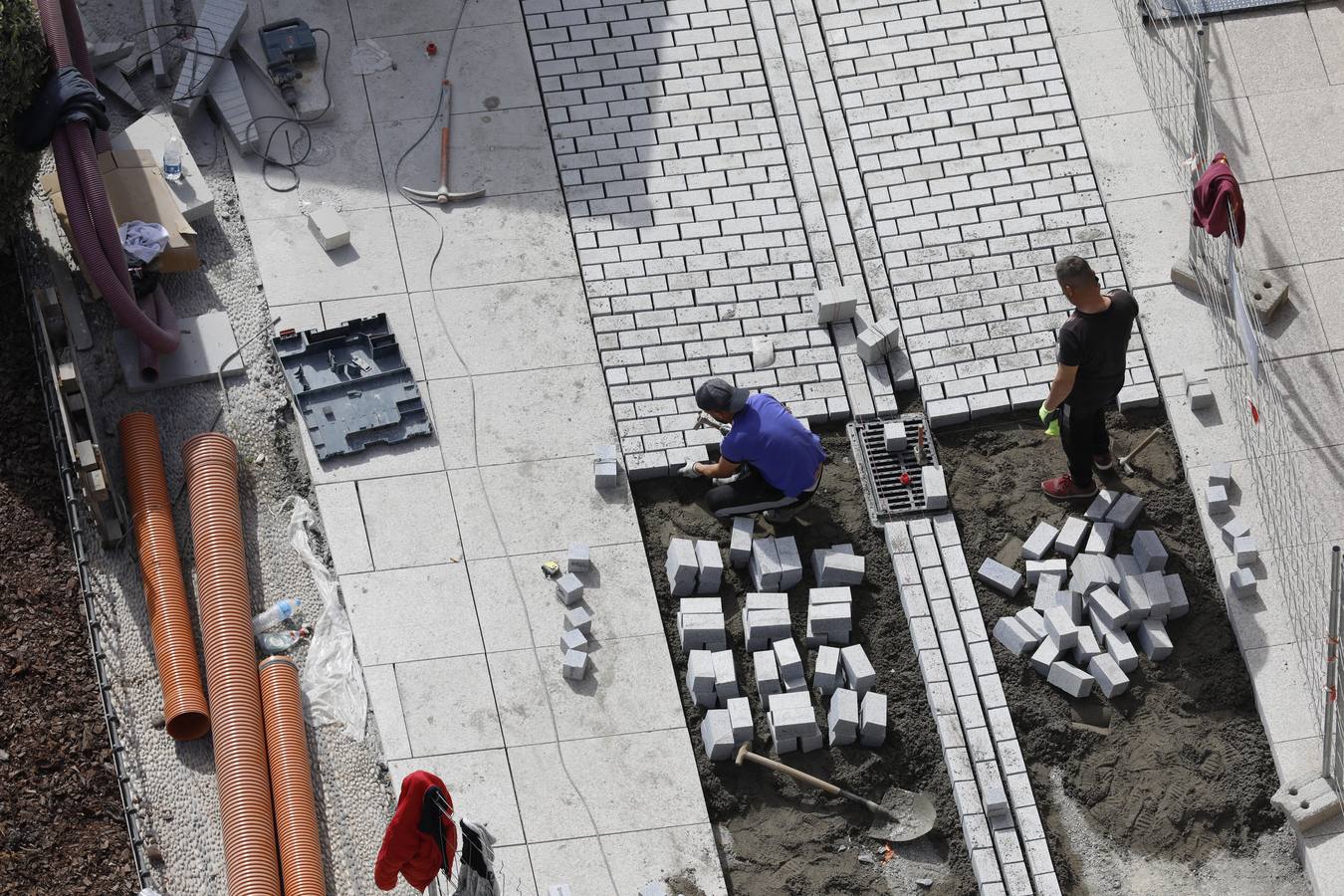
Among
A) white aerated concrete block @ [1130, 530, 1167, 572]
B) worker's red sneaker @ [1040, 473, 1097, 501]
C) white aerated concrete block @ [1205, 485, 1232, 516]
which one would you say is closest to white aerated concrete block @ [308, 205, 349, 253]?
worker's red sneaker @ [1040, 473, 1097, 501]

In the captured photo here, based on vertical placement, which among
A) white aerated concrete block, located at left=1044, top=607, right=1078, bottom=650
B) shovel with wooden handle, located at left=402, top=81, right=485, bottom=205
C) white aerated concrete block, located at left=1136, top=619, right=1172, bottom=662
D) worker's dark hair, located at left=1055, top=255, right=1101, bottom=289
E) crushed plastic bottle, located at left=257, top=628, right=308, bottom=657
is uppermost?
shovel with wooden handle, located at left=402, top=81, right=485, bottom=205

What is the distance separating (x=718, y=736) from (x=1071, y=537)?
→ 3.08m

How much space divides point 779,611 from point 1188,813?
3106mm

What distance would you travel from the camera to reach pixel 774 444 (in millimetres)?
12961

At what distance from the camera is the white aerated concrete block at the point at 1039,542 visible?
13.3 meters

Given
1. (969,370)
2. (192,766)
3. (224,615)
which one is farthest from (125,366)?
(969,370)

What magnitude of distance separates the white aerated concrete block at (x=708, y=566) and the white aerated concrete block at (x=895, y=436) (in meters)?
1.62

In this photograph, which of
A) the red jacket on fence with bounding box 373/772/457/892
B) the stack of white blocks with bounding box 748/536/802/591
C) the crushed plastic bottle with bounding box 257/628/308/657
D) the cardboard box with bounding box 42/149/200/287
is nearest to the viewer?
the red jacket on fence with bounding box 373/772/457/892

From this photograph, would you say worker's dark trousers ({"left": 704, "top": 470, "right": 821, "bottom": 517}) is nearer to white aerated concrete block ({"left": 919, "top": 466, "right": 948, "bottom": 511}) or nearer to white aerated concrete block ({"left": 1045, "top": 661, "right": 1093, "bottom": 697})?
white aerated concrete block ({"left": 919, "top": 466, "right": 948, "bottom": 511})

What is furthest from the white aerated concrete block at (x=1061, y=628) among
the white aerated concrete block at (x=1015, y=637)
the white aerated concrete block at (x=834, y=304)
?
the white aerated concrete block at (x=834, y=304)

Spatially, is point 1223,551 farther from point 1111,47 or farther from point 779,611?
point 1111,47

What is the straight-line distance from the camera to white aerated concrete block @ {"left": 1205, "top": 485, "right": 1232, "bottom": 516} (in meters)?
13.5

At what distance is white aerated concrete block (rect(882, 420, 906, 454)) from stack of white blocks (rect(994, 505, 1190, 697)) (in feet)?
3.94

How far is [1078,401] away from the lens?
512 inches
